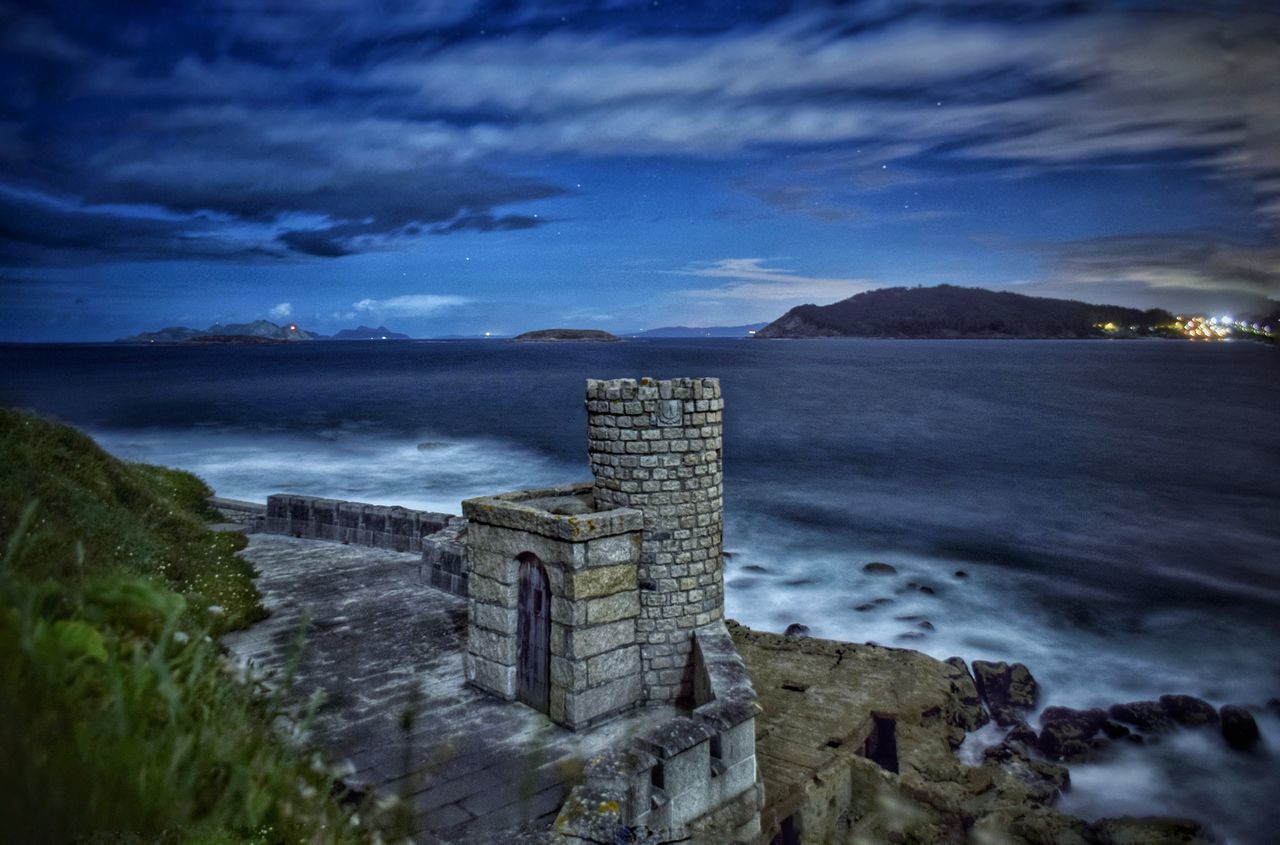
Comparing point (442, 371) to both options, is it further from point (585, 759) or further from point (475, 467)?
point (585, 759)

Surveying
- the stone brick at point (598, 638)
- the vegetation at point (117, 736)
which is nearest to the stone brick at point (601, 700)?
the stone brick at point (598, 638)

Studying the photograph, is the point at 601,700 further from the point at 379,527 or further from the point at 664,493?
the point at 379,527

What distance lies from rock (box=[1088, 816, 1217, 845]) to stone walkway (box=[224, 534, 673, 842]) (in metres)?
5.71

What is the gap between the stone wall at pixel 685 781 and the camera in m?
5.95

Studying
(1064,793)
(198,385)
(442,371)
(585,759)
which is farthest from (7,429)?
(442,371)

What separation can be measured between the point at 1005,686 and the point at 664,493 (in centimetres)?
1020

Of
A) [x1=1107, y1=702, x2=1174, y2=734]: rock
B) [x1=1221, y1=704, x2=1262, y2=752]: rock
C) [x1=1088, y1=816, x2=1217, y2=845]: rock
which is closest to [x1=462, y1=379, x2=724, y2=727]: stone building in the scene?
[x1=1088, y1=816, x2=1217, y2=845]: rock

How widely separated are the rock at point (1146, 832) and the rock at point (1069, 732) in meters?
2.57

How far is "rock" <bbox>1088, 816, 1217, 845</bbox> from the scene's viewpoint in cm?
938

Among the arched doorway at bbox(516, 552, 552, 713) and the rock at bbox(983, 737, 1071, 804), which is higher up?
the arched doorway at bbox(516, 552, 552, 713)

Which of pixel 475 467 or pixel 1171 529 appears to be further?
pixel 475 467

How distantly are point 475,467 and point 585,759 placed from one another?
31981 mm

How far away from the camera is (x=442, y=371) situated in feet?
388

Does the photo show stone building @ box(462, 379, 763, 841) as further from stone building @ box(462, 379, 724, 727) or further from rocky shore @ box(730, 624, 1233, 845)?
rocky shore @ box(730, 624, 1233, 845)
